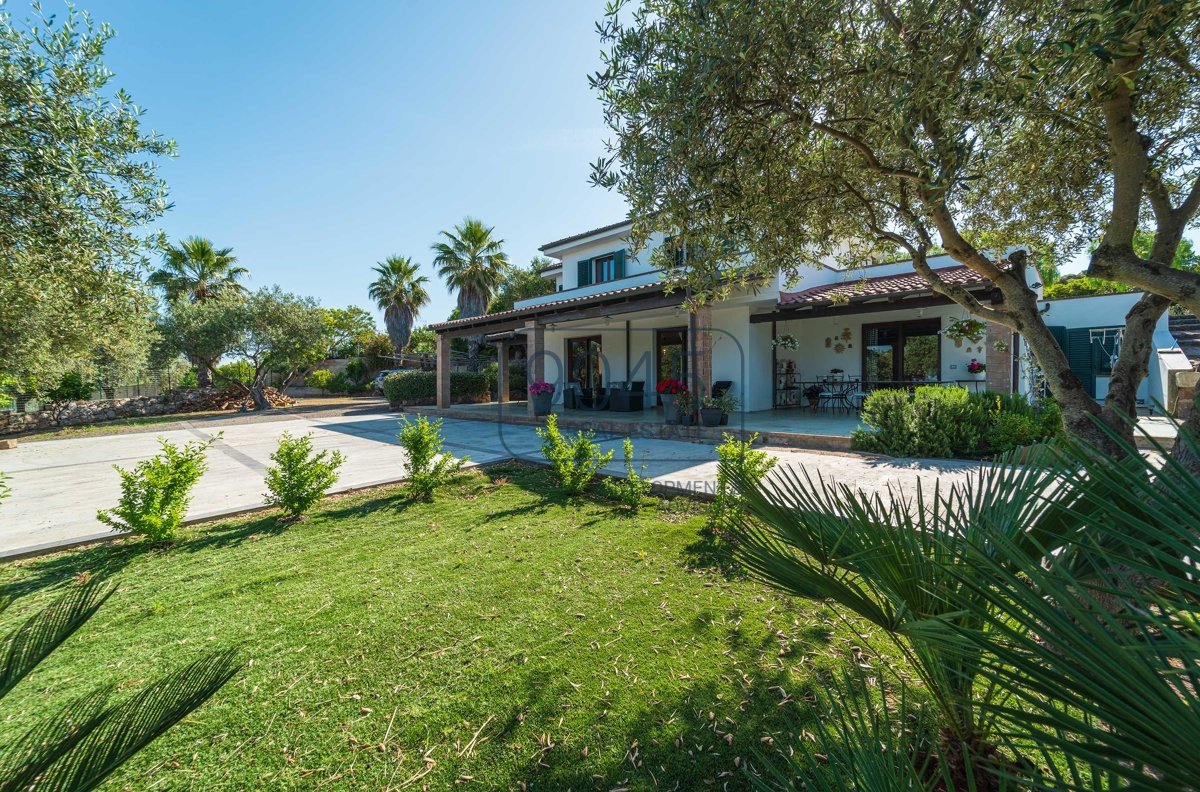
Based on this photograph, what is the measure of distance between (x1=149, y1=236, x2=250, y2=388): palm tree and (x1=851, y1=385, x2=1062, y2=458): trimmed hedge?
28.1 m

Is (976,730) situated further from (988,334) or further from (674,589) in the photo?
(988,334)

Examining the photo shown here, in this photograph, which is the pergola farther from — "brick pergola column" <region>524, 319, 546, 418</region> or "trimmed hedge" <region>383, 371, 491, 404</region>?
"trimmed hedge" <region>383, 371, 491, 404</region>

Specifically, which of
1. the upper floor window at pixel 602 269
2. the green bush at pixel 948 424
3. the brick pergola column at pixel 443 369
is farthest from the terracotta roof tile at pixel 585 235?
the green bush at pixel 948 424

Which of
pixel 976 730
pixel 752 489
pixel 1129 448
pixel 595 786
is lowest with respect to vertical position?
pixel 595 786

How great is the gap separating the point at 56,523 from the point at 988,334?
49.2ft

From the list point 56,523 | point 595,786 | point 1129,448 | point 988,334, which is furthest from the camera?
point 988,334

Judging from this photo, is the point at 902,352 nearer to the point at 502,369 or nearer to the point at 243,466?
the point at 502,369

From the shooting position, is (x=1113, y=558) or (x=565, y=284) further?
(x=565, y=284)

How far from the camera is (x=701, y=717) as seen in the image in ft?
7.96

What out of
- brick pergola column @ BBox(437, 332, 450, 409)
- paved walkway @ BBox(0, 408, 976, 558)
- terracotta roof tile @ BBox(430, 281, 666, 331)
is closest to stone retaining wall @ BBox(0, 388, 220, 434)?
paved walkway @ BBox(0, 408, 976, 558)

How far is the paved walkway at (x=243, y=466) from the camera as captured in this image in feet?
19.4

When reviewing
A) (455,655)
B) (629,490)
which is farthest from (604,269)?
(455,655)

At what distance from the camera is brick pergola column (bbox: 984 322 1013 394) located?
30.5 feet

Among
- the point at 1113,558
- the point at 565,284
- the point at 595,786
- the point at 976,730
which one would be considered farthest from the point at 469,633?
the point at 565,284
